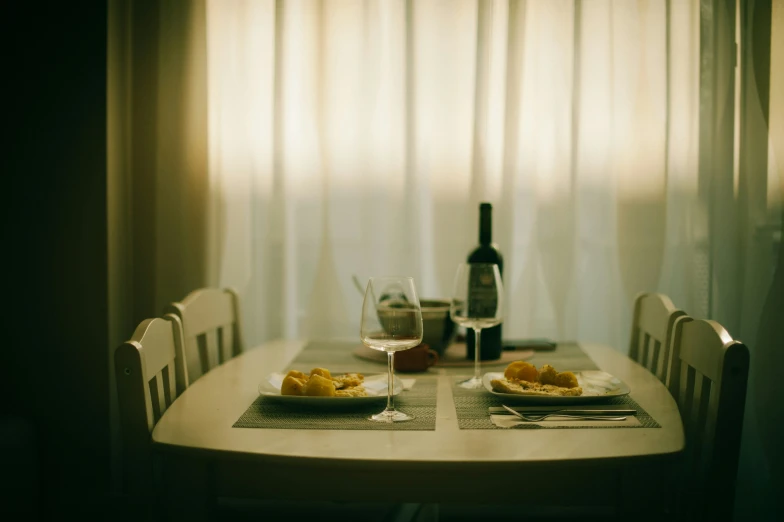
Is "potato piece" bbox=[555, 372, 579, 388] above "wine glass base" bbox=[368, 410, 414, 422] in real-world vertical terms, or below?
above

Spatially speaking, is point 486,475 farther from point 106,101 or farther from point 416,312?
point 106,101

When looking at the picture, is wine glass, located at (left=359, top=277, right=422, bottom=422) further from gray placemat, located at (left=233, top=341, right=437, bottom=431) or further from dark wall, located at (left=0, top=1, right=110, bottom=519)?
dark wall, located at (left=0, top=1, right=110, bottom=519)

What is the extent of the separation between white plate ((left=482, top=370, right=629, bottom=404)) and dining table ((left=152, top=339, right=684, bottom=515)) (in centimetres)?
9

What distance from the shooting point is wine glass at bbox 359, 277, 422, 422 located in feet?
3.53

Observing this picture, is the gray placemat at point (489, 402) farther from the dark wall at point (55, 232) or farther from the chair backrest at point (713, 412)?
the dark wall at point (55, 232)

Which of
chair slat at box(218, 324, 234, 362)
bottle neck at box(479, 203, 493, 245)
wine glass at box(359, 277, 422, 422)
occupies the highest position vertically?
bottle neck at box(479, 203, 493, 245)

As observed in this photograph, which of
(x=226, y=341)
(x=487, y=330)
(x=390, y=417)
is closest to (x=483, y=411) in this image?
(x=390, y=417)

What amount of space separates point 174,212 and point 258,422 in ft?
5.03

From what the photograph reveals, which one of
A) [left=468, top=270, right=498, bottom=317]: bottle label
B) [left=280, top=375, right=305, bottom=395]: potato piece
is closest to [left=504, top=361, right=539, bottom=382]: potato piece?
[left=468, top=270, right=498, bottom=317]: bottle label

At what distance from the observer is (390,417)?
112 centimetres

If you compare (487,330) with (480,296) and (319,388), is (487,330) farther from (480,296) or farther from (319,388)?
(319,388)

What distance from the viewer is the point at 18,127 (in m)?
2.32

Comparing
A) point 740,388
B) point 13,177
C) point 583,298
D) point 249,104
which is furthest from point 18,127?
point 740,388

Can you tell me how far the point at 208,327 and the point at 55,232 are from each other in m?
0.93
